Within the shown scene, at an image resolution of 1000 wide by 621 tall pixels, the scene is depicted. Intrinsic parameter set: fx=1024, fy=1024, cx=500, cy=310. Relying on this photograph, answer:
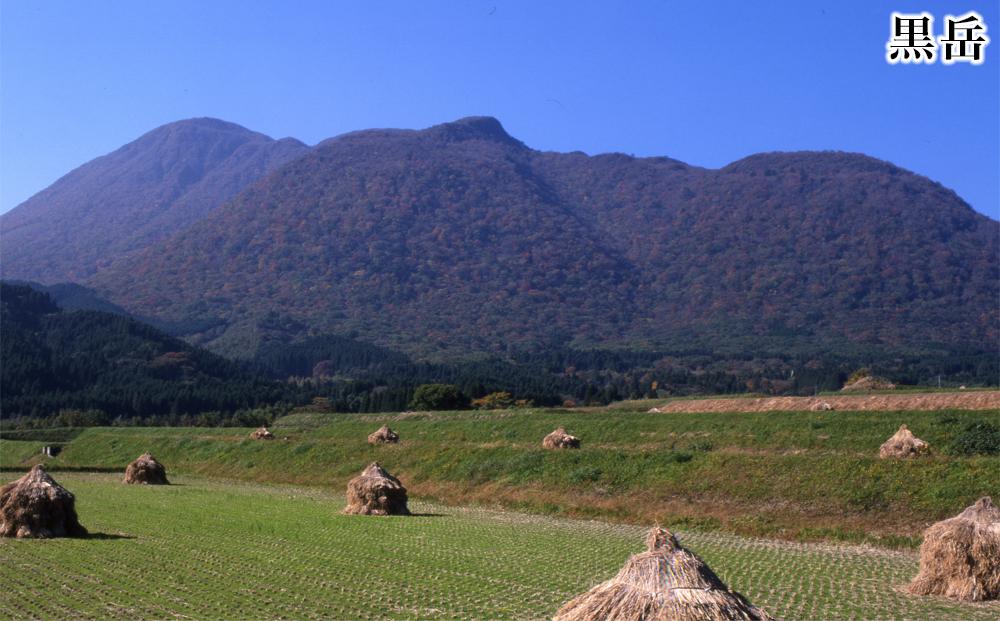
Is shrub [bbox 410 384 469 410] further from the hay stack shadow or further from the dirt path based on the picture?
the hay stack shadow

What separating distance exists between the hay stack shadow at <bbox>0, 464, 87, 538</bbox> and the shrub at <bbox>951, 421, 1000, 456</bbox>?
29830 millimetres

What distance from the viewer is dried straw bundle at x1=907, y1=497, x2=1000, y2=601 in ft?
59.3

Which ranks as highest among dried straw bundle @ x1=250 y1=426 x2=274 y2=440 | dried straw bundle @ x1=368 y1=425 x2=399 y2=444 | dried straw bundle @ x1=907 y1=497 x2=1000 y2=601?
dried straw bundle @ x1=907 y1=497 x2=1000 y2=601

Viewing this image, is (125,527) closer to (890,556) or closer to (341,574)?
(341,574)

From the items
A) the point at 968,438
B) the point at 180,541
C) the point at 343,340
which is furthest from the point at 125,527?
the point at 343,340

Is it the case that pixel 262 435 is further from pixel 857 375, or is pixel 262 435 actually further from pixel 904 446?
pixel 857 375

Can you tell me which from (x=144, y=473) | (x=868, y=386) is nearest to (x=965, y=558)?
(x=144, y=473)

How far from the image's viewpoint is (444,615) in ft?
49.9

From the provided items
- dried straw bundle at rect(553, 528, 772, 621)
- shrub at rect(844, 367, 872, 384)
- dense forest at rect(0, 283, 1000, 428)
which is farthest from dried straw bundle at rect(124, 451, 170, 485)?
shrub at rect(844, 367, 872, 384)

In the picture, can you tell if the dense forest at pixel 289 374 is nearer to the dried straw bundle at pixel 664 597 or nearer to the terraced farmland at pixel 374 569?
the terraced farmland at pixel 374 569

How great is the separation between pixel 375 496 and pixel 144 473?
17875 mm

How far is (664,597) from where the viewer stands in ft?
33.0

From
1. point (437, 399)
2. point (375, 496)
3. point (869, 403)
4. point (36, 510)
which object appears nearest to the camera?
point (36, 510)

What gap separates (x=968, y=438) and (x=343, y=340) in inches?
5539
